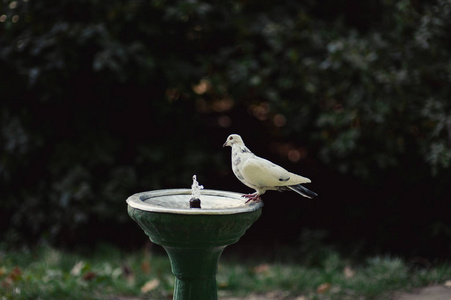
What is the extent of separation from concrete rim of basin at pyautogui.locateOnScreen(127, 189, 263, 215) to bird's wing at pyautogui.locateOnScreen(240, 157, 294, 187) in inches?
6.1

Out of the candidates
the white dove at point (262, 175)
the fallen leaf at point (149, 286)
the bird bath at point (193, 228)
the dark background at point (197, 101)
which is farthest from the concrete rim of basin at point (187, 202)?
the dark background at point (197, 101)

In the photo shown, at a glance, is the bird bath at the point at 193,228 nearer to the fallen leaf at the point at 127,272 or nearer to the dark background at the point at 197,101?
the fallen leaf at the point at 127,272

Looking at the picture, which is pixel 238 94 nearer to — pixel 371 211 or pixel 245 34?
pixel 245 34

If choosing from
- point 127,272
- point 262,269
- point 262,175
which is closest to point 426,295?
point 262,269

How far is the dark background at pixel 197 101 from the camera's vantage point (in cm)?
439

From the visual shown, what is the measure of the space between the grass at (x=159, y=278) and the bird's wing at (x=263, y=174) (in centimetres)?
175

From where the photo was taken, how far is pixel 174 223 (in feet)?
7.88

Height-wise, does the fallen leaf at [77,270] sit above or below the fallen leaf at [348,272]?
above

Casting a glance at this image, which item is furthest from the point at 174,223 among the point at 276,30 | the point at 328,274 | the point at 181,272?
the point at 276,30

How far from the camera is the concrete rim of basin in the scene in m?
2.40

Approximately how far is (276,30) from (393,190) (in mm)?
2185

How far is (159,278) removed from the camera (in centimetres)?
430

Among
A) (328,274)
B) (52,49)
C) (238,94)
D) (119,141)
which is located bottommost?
(328,274)

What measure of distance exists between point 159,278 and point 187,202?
5.66 feet
